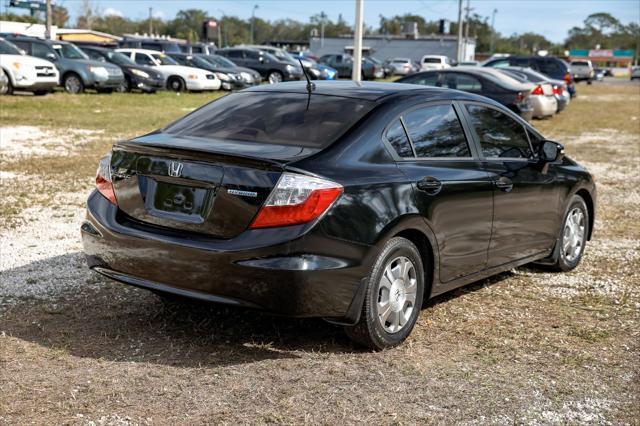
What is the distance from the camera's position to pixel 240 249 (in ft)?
14.1

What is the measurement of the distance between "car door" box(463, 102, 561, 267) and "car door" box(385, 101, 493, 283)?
156 millimetres

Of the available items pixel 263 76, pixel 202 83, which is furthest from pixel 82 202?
pixel 263 76

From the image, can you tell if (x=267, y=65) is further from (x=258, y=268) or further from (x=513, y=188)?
(x=258, y=268)

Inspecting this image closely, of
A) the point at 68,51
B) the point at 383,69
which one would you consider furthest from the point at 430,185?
the point at 383,69

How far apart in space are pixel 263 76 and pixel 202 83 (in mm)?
8349

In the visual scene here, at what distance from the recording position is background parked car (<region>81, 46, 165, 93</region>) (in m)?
27.8

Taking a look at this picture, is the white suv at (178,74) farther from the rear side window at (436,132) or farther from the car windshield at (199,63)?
the rear side window at (436,132)

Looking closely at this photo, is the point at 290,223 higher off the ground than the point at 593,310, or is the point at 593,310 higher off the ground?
the point at 290,223

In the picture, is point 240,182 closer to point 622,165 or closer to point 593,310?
point 593,310

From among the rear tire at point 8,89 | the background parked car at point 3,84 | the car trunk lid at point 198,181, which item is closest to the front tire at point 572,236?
the car trunk lid at point 198,181

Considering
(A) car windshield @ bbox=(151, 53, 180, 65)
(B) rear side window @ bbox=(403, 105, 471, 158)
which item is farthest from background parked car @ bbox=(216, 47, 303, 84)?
(B) rear side window @ bbox=(403, 105, 471, 158)

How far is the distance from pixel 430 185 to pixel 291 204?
1.07 m

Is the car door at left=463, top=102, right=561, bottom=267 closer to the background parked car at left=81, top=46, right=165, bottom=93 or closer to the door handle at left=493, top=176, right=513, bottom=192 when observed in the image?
the door handle at left=493, top=176, right=513, bottom=192

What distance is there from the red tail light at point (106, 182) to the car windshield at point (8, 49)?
1939cm
